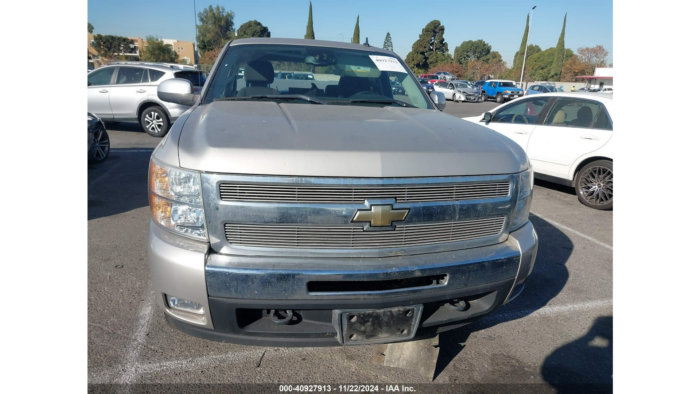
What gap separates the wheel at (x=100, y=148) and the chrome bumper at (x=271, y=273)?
661 centimetres

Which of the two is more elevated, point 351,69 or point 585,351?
point 351,69

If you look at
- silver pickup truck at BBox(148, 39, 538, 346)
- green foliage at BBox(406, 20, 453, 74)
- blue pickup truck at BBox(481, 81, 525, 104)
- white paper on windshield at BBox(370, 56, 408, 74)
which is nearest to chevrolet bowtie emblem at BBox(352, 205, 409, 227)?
silver pickup truck at BBox(148, 39, 538, 346)

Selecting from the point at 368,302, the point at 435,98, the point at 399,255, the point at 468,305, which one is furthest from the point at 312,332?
the point at 435,98

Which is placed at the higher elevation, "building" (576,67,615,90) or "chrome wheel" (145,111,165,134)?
"building" (576,67,615,90)

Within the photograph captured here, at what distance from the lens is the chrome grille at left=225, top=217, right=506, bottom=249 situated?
1.93m

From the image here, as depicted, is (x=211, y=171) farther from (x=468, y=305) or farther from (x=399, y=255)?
(x=468, y=305)

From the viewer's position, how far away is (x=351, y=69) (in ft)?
11.9

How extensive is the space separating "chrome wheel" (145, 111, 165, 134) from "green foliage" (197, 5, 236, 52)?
36.0 m

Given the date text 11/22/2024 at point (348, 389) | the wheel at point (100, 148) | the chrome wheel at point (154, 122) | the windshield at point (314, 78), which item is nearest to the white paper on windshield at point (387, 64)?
the windshield at point (314, 78)

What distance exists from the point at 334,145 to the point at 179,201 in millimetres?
767

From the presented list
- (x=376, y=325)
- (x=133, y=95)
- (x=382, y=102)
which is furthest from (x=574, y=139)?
(x=133, y=95)

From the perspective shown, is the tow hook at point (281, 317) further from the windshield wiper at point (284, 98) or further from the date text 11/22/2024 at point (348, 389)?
the windshield wiper at point (284, 98)

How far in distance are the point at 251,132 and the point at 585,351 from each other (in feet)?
8.37

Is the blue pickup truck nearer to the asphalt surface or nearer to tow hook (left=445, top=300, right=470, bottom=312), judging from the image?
the asphalt surface
